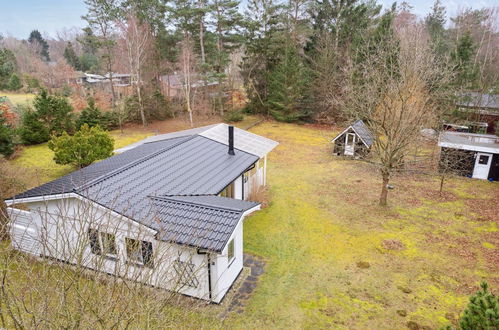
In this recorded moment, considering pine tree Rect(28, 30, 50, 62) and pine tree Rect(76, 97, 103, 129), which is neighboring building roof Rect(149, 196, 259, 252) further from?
pine tree Rect(28, 30, 50, 62)

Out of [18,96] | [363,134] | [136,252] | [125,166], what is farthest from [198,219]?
[18,96]

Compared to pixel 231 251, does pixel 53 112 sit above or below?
above

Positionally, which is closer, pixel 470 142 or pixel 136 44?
pixel 470 142

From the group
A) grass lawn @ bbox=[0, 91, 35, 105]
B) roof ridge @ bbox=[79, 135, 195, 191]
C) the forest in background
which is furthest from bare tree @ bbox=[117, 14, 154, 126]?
grass lawn @ bbox=[0, 91, 35, 105]

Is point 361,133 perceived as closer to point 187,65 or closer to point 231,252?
point 187,65

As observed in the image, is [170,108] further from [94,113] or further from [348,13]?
[348,13]

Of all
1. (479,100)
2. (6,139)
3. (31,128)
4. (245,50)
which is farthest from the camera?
(245,50)

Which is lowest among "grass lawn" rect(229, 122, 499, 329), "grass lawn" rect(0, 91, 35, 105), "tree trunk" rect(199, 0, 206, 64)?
"grass lawn" rect(229, 122, 499, 329)
